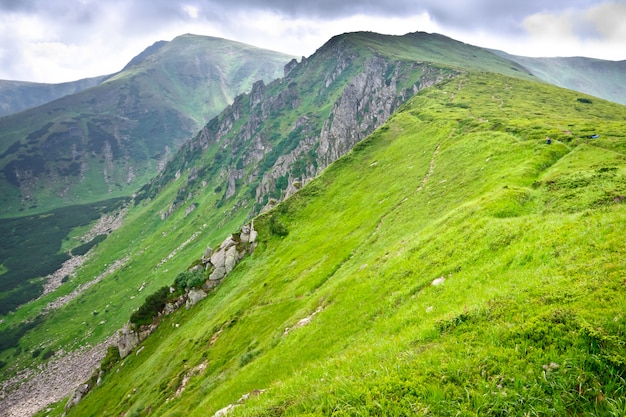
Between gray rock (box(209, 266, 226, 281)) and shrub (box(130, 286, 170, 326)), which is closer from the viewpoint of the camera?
gray rock (box(209, 266, 226, 281))

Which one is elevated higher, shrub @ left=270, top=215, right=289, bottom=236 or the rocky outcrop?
shrub @ left=270, top=215, right=289, bottom=236

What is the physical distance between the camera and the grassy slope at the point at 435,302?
10.6 m

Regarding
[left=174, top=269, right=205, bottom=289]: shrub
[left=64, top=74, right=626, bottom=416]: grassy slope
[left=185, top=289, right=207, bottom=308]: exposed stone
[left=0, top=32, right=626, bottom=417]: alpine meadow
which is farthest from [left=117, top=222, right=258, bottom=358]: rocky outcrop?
[left=64, top=74, right=626, bottom=416]: grassy slope

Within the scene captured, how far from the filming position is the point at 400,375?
12.0 meters

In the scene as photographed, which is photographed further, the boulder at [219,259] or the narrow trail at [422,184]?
the boulder at [219,259]

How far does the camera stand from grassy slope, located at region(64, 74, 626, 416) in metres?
10.6

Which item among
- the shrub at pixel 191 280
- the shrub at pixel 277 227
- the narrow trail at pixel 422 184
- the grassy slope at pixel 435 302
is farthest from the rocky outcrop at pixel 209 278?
the narrow trail at pixel 422 184

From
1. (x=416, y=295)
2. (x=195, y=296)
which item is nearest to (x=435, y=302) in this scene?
(x=416, y=295)

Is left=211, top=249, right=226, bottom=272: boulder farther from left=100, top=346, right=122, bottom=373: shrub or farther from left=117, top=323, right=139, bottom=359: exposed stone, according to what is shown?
left=100, top=346, right=122, bottom=373: shrub

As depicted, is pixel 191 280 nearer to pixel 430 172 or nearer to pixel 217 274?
pixel 217 274

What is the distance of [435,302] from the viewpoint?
67.0 feet

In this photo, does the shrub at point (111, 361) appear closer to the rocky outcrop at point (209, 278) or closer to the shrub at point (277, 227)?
the rocky outcrop at point (209, 278)

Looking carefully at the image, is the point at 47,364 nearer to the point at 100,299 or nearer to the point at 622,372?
the point at 100,299

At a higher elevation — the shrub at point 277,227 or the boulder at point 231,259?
the shrub at point 277,227
